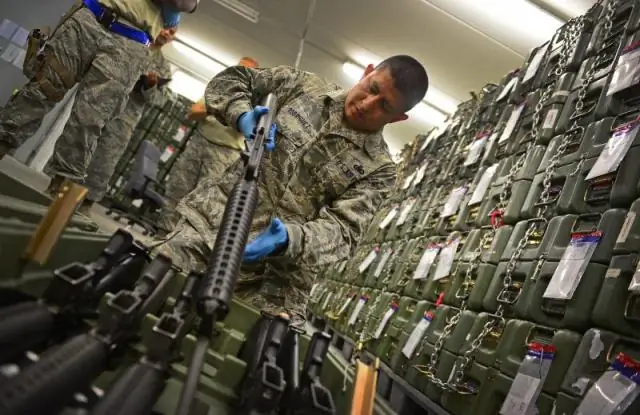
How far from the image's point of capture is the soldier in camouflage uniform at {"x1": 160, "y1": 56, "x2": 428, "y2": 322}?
1740 mm

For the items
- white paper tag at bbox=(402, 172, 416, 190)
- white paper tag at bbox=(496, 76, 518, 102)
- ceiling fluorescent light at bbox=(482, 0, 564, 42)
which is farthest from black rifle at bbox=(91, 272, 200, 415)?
white paper tag at bbox=(402, 172, 416, 190)

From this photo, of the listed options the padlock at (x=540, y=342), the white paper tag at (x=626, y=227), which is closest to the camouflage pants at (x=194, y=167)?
the padlock at (x=540, y=342)

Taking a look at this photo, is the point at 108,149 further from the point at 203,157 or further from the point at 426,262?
the point at 426,262

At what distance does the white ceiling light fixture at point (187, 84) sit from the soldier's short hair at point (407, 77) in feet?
25.2

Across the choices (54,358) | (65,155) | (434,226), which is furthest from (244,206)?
(434,226)

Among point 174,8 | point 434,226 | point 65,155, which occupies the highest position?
point 174,8

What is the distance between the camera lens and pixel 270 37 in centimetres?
584

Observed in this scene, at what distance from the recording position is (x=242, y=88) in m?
1.89

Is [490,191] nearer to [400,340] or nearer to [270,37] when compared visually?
[400,340]

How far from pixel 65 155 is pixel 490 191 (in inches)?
83.7

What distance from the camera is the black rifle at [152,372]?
56 cm

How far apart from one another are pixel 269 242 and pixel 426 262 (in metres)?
1.80

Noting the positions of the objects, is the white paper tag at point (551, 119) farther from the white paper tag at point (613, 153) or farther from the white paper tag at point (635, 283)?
the white paper tag at point (635, 283)

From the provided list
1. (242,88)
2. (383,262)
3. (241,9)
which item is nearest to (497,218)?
(242,88)
